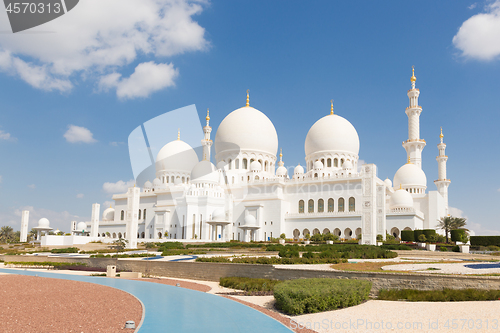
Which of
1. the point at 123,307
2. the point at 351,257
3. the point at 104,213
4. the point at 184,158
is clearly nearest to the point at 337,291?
the point at 123,307

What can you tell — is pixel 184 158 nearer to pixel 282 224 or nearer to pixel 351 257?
pixel 282 224

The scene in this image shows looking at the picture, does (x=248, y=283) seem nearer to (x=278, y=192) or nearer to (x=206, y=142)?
(x=278, y=192)

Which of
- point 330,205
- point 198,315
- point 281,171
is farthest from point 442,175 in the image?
point 198,315

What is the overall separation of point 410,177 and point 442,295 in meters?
41.2

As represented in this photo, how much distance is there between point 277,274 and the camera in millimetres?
13008

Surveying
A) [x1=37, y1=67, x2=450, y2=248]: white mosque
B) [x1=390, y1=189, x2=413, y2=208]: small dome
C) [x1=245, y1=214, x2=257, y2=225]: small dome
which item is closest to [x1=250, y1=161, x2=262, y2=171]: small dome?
[x1=37, y1=67, x2=450, y2=248]: white mosque

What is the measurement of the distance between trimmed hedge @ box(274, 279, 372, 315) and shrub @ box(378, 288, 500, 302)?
0.84 meters

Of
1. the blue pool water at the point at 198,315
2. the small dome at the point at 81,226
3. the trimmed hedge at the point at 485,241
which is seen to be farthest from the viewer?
the small dome at the point at 81,226

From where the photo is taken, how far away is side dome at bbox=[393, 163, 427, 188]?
4800 centimetres

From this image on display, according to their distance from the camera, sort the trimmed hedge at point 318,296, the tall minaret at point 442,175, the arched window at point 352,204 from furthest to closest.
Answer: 1. the tall minaret at point 442,175
2. the arched window at point 352,204
3. the trimmed hedge at point 318,296

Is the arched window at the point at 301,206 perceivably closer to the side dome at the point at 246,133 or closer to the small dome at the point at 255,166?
the small dome at the point at 255,166

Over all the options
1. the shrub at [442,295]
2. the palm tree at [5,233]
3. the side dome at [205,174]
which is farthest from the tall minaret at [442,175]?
the palm tree at [5,233]

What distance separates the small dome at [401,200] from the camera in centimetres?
4287

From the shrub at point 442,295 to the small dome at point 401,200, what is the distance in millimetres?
34780
